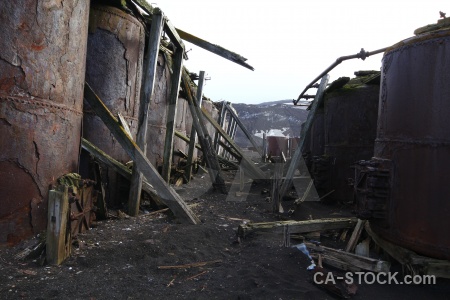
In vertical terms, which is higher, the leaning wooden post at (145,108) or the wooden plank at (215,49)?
the wooden plank at (215,49)

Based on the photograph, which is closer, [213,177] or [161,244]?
[161,244]

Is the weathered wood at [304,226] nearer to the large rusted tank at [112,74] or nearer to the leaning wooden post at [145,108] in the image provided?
the leaning wooden post at [145,108]

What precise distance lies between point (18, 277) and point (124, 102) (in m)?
3.08

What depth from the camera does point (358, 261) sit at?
3.13 metres

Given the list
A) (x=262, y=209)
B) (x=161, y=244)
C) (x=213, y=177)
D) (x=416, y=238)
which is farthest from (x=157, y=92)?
(x=416, y=238)

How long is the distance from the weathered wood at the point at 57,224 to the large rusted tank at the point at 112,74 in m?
1.94

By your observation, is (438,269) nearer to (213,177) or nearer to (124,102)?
(124,102)

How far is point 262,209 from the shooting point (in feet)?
20.3

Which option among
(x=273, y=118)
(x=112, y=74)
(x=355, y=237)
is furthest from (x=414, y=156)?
(x=273, y=118)

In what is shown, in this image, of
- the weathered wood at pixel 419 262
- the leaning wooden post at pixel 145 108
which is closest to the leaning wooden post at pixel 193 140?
the leaning wooden post at pixel 145 108

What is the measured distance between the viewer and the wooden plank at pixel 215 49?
21.5ft

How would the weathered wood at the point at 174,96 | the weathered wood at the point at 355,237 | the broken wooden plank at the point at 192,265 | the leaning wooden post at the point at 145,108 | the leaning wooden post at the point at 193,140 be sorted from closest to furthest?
the broken wooden plank at the point at 192,265 → the weathered wood at the point at 355,237 → the leaning wooden post at the point at 145,108 → the weathered wood at the point at 174,96 → the leaning wooden post at the point at 193,140

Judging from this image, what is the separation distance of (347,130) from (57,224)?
528 centimetres

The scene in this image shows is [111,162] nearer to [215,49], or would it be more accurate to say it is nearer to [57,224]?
[57,224]
